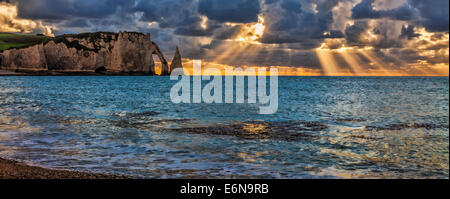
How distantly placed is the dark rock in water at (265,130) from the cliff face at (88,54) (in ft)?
526

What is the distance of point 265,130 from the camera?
19.2m

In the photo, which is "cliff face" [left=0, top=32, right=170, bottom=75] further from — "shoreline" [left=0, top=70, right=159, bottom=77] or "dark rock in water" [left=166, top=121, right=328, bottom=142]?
"dark rock in water" [left=166, top=121, right=328, bottom=142]

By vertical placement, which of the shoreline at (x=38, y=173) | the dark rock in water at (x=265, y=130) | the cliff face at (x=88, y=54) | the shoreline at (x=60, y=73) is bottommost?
the dark rock in water at (x=265, y=130)

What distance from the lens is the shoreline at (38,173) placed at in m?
8.83

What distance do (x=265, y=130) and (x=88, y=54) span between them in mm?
172421

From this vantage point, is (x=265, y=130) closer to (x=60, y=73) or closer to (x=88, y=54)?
(x=60, y=73)

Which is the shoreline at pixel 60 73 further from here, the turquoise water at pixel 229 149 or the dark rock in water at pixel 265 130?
the dark rock in water at pixel 265 130

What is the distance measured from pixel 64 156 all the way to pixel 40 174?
303cm

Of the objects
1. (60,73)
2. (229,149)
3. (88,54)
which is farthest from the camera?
(88,54)

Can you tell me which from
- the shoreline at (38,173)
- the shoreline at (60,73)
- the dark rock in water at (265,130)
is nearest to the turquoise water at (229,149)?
the dark rock in water at (265,130)

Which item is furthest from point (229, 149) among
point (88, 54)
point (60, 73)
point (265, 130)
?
point (88, 54)

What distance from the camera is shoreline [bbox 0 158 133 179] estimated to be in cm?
883
